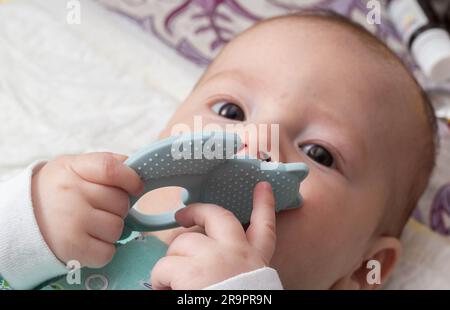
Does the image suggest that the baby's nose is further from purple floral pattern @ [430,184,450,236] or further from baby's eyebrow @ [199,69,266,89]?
purple floral pattern @ [430,184,450,236]

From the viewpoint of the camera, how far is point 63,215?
658mm

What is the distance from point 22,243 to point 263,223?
0.25 metres

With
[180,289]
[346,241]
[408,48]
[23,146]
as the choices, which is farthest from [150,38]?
[180,289]

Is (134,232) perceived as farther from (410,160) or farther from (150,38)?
(150,38)

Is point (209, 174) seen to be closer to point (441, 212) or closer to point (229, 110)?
point (229, 110)

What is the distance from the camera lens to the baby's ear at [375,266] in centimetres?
90

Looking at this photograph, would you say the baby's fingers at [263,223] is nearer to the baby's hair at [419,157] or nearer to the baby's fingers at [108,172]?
the baby's fingers at [108,172]

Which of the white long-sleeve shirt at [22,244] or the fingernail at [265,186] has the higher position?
the fingernail at [265,186]

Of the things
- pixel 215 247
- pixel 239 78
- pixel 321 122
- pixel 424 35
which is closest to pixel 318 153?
pixel 321 122

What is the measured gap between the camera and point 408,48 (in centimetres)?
134

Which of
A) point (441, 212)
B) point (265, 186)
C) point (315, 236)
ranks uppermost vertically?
point (265, 186)

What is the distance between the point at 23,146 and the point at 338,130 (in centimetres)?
51

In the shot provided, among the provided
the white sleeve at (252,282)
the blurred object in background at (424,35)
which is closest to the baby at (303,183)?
the white sleeve at (252,282)

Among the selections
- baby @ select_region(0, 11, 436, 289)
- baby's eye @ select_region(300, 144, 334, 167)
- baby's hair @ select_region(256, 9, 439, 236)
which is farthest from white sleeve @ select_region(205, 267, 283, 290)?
baby's hair @ select_region(256, 9, 439, 236)
